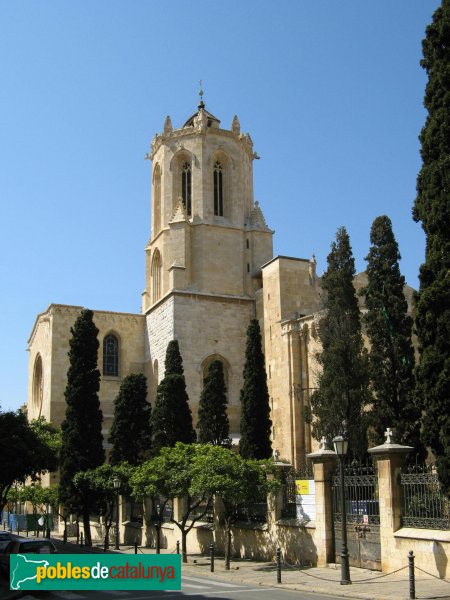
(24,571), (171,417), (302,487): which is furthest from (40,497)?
(24,571)

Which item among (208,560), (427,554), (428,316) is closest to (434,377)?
(428,316)

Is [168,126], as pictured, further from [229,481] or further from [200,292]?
[229,481]

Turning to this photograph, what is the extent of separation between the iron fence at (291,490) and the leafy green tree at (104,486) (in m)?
8.65

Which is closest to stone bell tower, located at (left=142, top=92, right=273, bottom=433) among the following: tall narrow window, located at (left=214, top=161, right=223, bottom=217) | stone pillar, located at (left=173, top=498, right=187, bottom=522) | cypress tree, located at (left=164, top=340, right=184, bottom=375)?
tall narrow window, located at (left=214, top=161, right=223, bottom=217)

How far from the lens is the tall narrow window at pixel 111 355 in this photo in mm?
48531

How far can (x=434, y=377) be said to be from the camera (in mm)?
16125

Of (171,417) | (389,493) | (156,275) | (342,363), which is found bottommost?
(389,493)

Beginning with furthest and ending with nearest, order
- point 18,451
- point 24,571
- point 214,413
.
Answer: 1. point 214,413
2. point 18,451
3. point 24,571

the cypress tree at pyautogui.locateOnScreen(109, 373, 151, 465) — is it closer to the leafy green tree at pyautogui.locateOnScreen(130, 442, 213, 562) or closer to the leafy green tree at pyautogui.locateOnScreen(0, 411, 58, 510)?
the leafy green tree at pyautogui.locateOnScreen(0, 411, 58, 510)

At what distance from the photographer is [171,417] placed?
32812mm

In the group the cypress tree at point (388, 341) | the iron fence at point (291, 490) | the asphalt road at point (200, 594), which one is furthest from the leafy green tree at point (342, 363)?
the asphalt road at point (200, 594)

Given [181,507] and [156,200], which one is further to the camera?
[156,200]

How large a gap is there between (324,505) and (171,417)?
14160mm

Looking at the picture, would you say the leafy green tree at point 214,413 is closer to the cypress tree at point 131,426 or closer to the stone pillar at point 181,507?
the cypress tree at point 131,426
